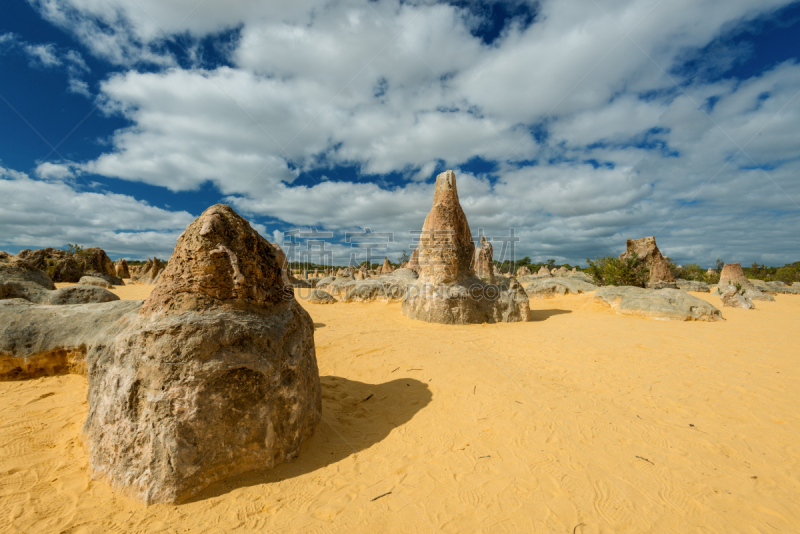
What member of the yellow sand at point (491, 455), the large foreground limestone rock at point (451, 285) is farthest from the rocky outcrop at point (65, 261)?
the large foreground limestone rock at point (451, 285)

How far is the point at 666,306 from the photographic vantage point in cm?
991

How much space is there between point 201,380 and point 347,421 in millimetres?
1786

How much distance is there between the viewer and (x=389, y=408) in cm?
413

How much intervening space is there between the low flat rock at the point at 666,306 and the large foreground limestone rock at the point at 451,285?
3620 millimetres

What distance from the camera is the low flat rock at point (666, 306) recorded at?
377 inches

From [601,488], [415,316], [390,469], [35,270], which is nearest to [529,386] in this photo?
[601,488]

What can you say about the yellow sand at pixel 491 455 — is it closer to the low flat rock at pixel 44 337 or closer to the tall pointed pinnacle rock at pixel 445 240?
the low flat rock at pixel 44 337

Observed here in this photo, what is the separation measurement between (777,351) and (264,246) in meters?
9.75

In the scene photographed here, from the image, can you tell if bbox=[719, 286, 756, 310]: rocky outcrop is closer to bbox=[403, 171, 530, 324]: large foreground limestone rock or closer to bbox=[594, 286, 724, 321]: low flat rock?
bbox=[594, 286, 724, 321]: low flat rock

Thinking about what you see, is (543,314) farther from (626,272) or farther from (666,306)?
(626,272)

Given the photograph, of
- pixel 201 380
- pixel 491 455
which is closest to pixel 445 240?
pixel 491 455

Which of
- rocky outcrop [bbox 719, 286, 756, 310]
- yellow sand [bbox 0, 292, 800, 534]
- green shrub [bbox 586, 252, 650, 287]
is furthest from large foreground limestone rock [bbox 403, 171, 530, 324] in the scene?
green shrub [bbox 586, 252, 650, 287]

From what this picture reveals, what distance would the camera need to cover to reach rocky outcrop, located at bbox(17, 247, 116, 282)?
18688 millimetres

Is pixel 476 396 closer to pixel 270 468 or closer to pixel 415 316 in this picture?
pixel 270 468
